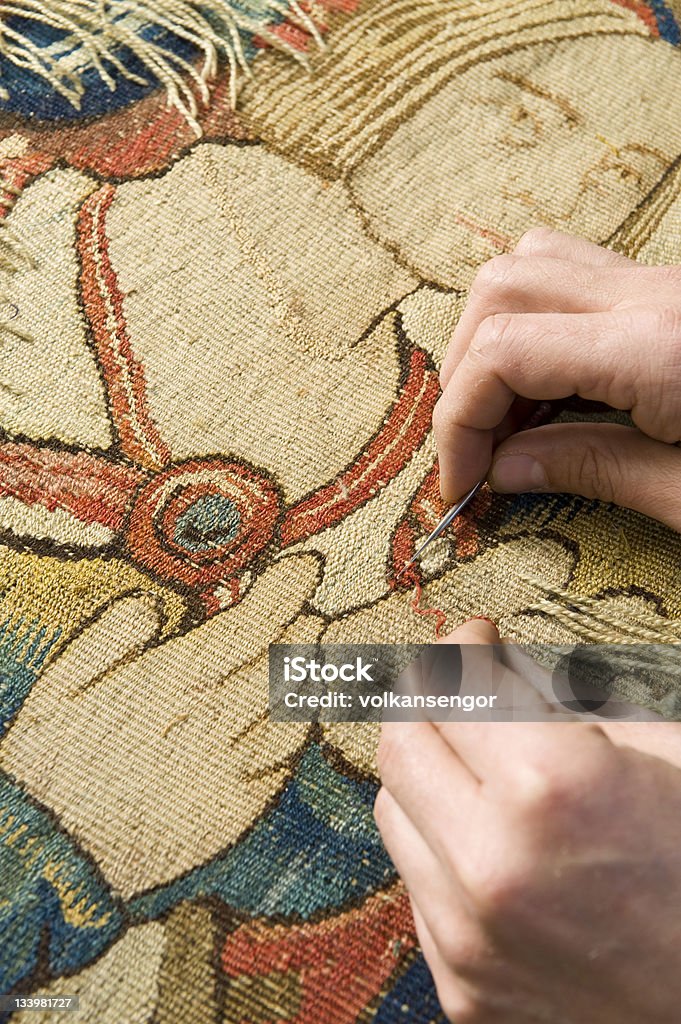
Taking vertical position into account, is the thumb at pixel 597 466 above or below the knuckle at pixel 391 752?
above

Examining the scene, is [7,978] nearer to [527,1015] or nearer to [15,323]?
[527,1015]

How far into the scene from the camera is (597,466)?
0.70 metres

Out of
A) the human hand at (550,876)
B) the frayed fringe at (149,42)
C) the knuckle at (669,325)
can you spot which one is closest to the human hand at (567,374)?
the knuckle at (669,325)

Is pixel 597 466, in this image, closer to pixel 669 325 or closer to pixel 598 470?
pixel 598 470

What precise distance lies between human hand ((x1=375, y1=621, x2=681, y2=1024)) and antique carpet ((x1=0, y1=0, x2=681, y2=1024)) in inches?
4.2

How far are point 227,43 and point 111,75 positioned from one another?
0.13 meters

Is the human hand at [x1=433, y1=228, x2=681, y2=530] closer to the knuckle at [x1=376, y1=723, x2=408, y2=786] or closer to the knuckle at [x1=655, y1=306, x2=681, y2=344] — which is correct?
the knuckle at [x1=655, y1=306, x2=681, y2=344]

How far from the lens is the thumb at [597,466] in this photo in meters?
0.69

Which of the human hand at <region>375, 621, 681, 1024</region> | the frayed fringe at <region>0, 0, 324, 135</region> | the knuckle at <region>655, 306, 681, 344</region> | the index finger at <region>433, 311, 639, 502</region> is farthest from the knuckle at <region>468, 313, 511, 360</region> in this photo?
the frayed fringe at <region>0, 0, 324, 135</region>

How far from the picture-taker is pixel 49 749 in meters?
0.67

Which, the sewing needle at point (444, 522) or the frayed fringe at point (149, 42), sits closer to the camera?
the sewing needle at point (444, 522)

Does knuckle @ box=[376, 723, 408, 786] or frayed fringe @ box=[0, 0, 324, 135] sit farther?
frayed fringe @ box=[0, 0, 324, 135]

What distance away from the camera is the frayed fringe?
2.98ft

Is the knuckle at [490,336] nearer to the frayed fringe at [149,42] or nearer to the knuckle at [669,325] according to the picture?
the knuckle at [669,325]
